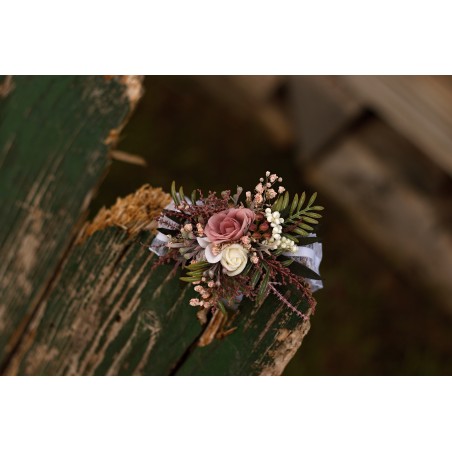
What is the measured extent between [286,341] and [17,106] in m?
1.07

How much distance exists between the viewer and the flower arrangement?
1.29 m

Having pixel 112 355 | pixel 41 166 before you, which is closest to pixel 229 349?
pixel 112 355

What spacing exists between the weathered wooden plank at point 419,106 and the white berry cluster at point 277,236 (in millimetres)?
1668

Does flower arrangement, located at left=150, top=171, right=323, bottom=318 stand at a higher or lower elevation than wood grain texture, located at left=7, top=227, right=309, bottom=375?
higher

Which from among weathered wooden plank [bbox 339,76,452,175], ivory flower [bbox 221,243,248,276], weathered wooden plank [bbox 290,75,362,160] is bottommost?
ivory flower [bbox 221,243,248,276]

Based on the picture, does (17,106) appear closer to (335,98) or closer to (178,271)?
(178,271)

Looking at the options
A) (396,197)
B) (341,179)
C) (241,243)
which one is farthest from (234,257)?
(341,179)

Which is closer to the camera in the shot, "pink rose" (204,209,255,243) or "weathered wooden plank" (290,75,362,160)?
"pink rose" (204,209,255,243)

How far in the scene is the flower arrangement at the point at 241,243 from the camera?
129cm

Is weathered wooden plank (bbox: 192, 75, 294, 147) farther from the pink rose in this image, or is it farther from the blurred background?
the pink rose

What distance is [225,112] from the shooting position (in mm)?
3768

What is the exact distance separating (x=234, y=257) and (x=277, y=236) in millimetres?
102

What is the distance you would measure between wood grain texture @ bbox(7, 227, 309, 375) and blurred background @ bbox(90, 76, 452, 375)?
63.5 inches

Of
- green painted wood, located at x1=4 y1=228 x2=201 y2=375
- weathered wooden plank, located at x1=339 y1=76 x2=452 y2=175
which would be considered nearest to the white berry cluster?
green painted wood, located at x1=4 y1=228 x2=201 y2=375
